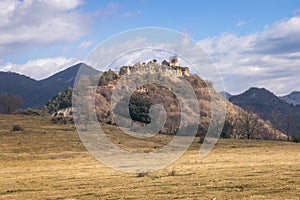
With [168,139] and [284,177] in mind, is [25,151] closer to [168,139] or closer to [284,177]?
[168,139]

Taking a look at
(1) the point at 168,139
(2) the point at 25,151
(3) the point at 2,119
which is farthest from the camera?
(3) the point at 2,119

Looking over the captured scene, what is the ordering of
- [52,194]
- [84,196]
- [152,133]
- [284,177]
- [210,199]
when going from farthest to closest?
1. [152,133]
2. [284,177]
3. [52,194]
4. [84,196]
5. [210,199]

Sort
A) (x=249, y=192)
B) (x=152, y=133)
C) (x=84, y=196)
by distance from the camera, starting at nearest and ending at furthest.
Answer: (x=249, y=192) < (x=84, y=196) < (x=152, y=133)

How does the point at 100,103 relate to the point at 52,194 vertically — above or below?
above

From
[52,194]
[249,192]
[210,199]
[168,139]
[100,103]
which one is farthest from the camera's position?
[100,103]

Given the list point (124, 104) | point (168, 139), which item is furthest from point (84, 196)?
point (124, 104)

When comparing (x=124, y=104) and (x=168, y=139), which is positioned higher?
(x=124, y=104)

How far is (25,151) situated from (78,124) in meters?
45.9

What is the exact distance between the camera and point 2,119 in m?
136

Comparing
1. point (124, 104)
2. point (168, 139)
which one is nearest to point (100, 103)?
point (124, 104)

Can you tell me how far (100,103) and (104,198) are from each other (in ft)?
523

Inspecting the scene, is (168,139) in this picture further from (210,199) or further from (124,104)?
(210,199)

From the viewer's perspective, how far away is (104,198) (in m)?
26.2

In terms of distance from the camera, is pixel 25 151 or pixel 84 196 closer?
pixel 84 196
